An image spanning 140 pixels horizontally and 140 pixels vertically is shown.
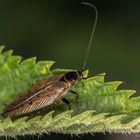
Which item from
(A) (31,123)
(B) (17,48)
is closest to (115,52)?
(B) (17,48)

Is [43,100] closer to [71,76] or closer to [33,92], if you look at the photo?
[33,92]

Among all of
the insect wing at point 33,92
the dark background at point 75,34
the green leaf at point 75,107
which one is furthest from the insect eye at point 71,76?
the dark background at point 75,34

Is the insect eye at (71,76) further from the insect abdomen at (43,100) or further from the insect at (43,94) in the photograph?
the insect abdomen at (43,100)

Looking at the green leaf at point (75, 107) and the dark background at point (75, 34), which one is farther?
the dark background at point (75, 34)

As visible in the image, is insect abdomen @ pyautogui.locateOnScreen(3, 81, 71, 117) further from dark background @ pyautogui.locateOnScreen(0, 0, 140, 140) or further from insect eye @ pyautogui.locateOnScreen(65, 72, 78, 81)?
dark background @ pyautogui.locateOnScreen(0, 0, 140, 140)

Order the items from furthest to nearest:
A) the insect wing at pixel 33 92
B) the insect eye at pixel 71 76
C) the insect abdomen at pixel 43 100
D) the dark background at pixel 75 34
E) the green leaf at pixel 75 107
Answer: the dark background at pixel 75 34 < the insect eye at pixel 71 76 < the insect wing at pixel 33 92 < the insect abdomen at pixel 43 100 < the green leaf at pixel 75 107

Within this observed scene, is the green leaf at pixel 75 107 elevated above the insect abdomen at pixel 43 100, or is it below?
above

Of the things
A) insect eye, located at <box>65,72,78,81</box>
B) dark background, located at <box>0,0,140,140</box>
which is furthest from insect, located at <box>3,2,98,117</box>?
dark background, located at <box>0,0,140,140</box>
